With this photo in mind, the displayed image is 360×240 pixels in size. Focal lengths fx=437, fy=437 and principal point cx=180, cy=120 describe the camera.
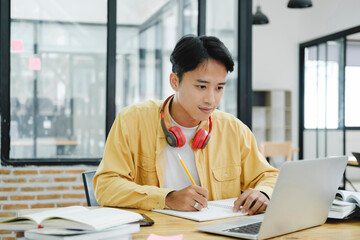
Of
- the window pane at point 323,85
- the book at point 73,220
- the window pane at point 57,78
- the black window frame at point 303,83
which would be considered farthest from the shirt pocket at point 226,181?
the window pane at point 323,85

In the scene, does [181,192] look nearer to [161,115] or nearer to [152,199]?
[152,199]

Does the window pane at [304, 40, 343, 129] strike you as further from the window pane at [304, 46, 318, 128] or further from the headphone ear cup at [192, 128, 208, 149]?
the headphone ear cup at [192, 128, 208, 149]

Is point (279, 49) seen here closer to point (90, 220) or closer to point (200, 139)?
point (200, 139)

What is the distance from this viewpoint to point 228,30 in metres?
4.46

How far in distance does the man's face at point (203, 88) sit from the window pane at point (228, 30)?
1.86 m

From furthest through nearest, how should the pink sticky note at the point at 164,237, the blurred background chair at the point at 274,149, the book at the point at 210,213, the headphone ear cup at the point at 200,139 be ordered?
the blurred background chair at the point at 274,149
the headphone ear cup at the point at 200,139
the book at the point at 210,213
the pink sticky note at the point at 164,237

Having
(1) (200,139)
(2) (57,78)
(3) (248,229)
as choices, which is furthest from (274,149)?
(3) (248,229)

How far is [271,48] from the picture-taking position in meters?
9.66

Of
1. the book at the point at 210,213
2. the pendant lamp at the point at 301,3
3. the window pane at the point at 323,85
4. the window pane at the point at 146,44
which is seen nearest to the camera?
the book at the point at 210,213

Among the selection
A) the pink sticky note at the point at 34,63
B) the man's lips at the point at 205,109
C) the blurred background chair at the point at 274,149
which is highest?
the pink sticky note at the point at 34,63

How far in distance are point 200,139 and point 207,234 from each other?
26.9 inches

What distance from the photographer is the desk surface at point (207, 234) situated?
47.7 inches

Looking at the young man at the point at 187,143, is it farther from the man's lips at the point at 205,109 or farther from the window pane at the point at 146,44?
the window pane at the point at 146,44

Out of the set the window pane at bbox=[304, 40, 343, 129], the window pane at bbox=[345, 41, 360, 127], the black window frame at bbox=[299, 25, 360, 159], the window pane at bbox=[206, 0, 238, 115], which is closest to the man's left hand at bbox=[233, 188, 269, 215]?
the window pane at bbox=[206, 0, 238, 115]
